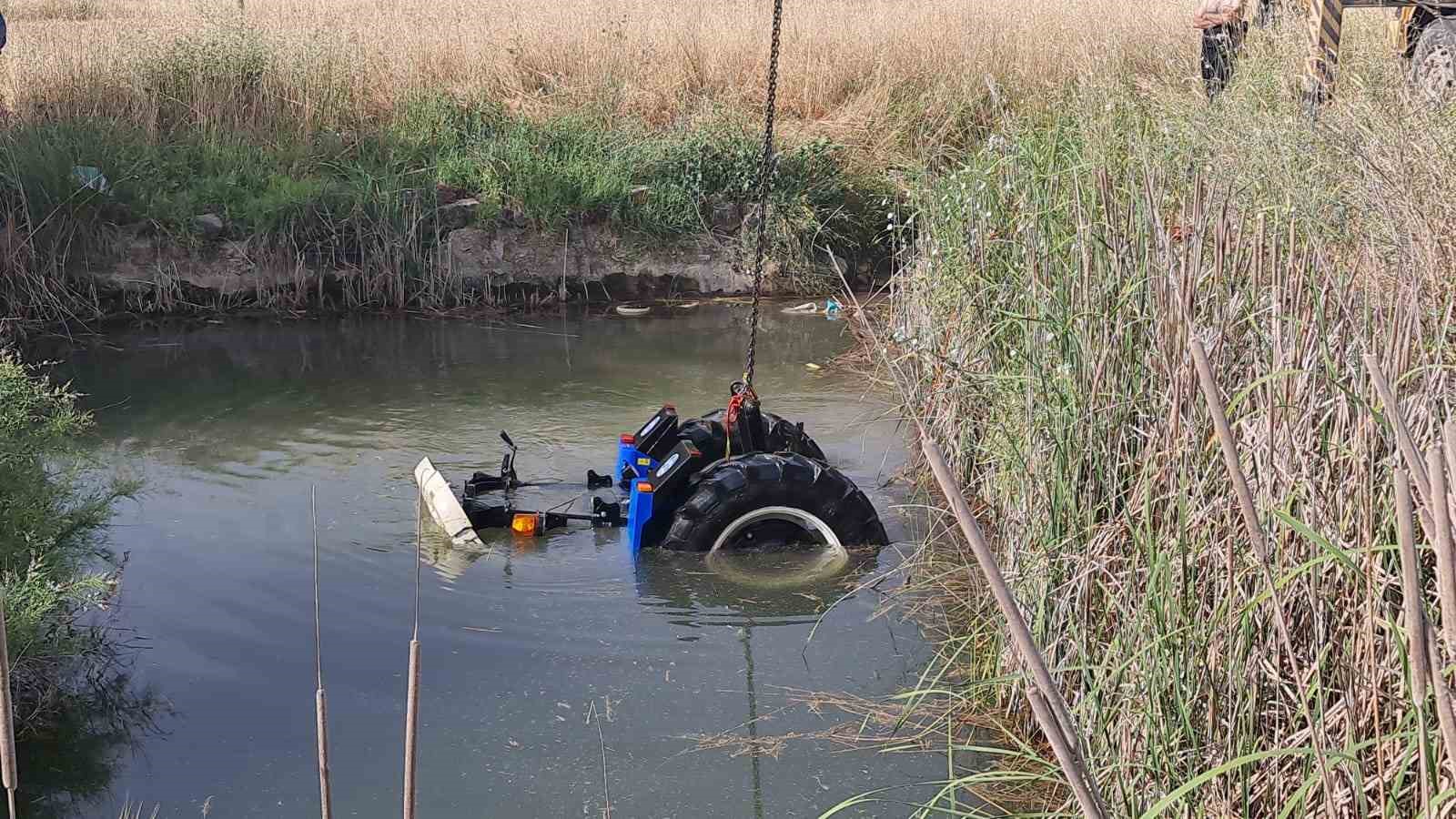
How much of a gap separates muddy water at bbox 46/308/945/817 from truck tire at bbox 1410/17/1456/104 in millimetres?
2960

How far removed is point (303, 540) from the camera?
5531 millimetres

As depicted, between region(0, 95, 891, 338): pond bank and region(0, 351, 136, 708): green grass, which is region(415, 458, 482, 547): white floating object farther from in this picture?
region(0, 95, 891, 338): pond bank

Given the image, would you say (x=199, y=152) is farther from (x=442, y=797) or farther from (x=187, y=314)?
(x=442, y=797)

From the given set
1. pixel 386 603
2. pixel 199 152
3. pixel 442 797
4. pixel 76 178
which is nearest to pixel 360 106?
pixel 199 152

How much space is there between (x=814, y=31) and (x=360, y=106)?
428cm

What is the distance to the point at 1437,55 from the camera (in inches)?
308

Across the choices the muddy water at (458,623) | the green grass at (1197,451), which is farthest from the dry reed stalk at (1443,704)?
the muddy water at (458,623)

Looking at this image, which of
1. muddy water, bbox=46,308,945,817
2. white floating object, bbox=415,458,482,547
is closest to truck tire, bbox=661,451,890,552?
muddy water, bbox=46,308,945,817

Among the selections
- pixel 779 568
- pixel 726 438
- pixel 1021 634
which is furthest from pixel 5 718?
pixel 726 438

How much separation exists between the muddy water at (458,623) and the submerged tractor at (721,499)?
10cm

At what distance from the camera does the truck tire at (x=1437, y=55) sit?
22.2 feet

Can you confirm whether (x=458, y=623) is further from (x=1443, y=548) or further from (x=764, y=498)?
(x=1443, y=548)

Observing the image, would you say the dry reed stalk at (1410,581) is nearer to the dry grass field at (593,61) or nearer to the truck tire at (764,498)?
the truck tire at (764,498)

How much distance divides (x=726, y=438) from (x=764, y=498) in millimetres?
360
